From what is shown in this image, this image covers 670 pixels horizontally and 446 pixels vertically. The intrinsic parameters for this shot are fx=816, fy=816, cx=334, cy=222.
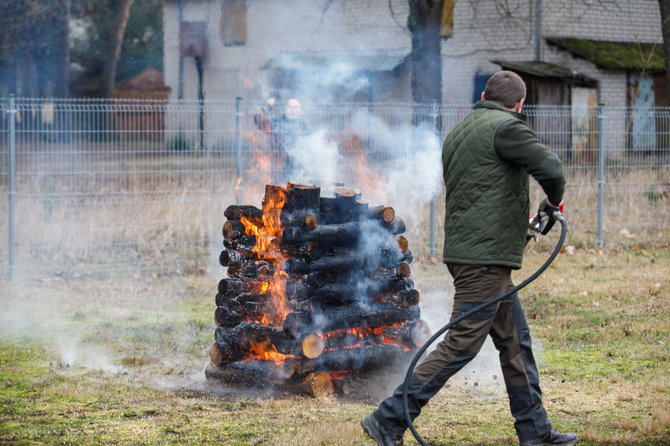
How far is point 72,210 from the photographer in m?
11.5

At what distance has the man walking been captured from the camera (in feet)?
15.2

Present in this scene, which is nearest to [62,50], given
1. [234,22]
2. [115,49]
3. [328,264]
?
[115,49]

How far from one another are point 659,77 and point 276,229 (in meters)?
23.2

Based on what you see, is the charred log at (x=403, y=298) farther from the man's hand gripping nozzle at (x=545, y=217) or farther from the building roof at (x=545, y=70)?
the building roof at (x=545, y=70)

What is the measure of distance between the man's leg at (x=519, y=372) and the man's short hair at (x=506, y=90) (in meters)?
1.10

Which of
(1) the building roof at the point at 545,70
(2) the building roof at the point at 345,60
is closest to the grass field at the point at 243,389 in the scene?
(1) the building roof at the point at 545,70

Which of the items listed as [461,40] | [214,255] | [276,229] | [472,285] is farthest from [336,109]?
[461,40]

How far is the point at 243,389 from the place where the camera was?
20.7ft

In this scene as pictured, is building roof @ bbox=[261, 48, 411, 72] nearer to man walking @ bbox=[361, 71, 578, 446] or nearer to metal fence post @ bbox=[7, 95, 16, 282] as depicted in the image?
metal fence post @ bbox=[7, 95, 16, 282]

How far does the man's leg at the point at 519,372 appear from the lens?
4.81 meters

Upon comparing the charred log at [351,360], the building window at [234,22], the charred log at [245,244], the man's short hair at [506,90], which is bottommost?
the charred log at [351,360]

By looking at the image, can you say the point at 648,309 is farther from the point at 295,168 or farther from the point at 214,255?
the point at 214,255

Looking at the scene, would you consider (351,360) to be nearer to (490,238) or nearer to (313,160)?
(490,238)

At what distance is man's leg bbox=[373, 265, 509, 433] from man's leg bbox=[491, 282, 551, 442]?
179mm
